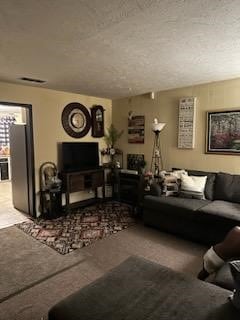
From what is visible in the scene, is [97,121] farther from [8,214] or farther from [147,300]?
[147,300]

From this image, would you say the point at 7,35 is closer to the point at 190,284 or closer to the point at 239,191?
the point at 190,284

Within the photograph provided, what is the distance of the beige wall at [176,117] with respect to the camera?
3.55 metres

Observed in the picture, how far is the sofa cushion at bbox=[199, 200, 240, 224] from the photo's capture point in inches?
105

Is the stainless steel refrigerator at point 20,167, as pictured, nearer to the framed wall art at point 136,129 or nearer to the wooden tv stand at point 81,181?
the wooden tv stand at point 81,181

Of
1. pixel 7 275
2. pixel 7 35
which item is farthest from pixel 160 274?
pixel 7 35

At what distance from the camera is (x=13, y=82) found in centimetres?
355

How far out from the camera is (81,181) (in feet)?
14.0

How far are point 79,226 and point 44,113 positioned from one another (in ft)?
6.87

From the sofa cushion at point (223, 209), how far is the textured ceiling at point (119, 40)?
1.81m

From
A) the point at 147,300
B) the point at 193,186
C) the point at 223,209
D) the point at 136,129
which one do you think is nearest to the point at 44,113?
the point at 136,129

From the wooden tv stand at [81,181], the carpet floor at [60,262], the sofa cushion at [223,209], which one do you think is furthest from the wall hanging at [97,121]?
the sofa cushion at [223,209]

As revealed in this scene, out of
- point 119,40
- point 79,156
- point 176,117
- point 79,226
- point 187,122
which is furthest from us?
point 79,156

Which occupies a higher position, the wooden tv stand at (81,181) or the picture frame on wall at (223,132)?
the picture frame on wall at (223,132)

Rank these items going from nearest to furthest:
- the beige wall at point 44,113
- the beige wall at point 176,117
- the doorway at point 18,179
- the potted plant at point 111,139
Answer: the beige wall at point 176,117 < the beige wall at point 44,113 < the doorway at point 18,179 < the potted plant at point 111,139
